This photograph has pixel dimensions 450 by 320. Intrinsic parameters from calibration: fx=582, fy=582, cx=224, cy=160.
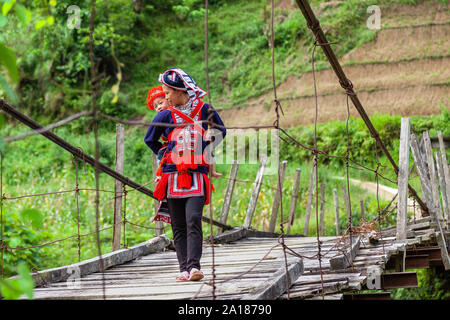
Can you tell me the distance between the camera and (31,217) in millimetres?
1160

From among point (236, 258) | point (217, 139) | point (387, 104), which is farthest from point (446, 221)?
point (387, 104)

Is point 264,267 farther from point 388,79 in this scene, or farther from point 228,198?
point 388,79

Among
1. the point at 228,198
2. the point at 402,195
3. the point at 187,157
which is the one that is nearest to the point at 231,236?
the point at 228,198

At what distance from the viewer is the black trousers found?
109 inches

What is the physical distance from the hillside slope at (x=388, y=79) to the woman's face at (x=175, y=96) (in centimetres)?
1321

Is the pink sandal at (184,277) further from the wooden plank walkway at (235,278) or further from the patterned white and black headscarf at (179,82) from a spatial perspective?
the patterned white and black headscarf at (179,82)

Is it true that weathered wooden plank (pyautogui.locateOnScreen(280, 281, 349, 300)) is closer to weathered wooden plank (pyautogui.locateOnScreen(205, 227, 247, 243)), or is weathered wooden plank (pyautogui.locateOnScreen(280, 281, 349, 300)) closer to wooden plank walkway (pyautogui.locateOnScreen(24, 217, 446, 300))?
wooden plank walkway (pyautogui.locateOnScreen(24, 217, 446, 300))

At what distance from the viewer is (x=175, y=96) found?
279 centimetres

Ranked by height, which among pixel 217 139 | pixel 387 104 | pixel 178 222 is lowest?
pixel 178 222

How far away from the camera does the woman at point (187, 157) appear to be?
9.02ft

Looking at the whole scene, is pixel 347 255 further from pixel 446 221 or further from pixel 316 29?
pixel 446 221

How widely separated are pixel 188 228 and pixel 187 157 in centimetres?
34

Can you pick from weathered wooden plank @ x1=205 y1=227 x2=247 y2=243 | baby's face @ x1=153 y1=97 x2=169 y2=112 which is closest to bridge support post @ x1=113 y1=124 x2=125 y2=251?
weathered wooden plank @ x1=205 y1=227 x2=247 y2=243
